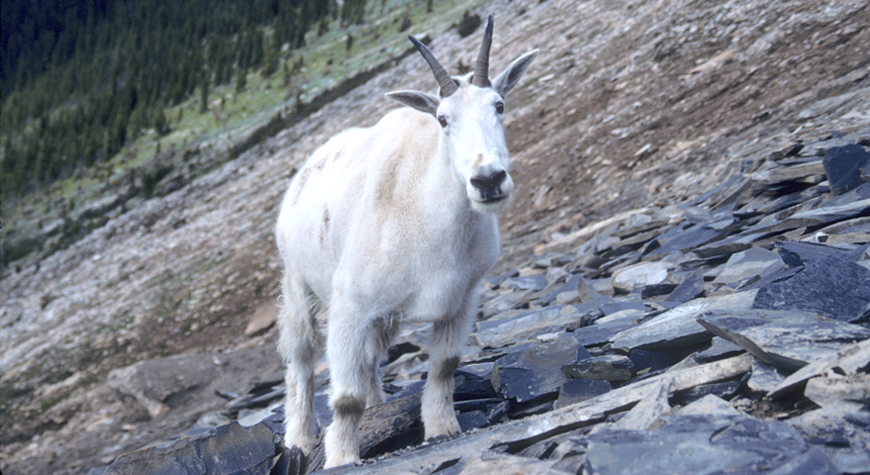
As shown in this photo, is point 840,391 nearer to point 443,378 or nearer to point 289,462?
point 443,378

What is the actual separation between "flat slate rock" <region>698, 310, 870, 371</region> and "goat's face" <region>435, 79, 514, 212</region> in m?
1.40

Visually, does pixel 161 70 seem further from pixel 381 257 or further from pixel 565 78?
pixel 381 257

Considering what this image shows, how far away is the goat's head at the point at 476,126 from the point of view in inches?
132

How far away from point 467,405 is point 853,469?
271cm

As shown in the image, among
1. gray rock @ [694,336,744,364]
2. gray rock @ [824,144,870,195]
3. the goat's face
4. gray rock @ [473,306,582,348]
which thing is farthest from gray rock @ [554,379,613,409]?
gray rock @ [824,144,870,195]

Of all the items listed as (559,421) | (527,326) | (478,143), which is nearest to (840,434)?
(559,421)

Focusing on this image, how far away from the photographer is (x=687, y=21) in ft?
44.9

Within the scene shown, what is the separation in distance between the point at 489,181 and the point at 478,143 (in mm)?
296

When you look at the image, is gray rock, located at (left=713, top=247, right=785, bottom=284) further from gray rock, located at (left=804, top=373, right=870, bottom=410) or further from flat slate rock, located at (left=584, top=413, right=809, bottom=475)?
flat slate rock, located at (left=584, top=413, right=809, bottom=475)

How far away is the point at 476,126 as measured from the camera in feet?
11.8

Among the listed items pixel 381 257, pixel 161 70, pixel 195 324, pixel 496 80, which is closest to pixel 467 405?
pixel 381 257

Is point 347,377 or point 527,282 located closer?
point 347,377

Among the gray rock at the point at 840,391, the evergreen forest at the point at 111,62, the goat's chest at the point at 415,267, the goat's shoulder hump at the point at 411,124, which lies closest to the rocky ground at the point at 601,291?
the gray rock at the point at 840,391

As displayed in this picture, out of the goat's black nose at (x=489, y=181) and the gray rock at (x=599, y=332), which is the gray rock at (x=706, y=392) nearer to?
the gray rock at (x=599, y=332)
